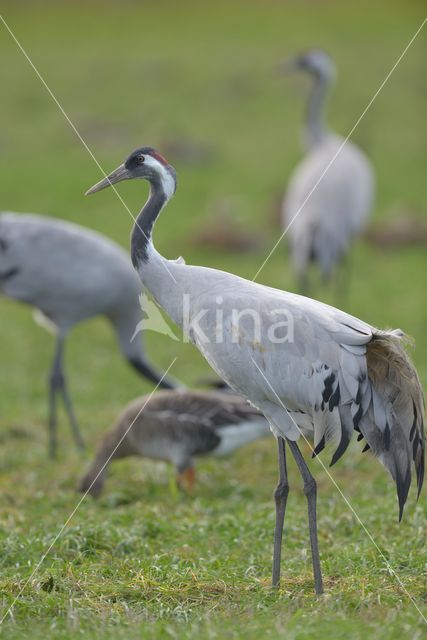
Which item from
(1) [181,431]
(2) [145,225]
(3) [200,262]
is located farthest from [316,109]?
(2) [145,225]

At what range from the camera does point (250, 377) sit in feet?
17.5

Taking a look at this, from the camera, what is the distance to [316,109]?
45.5 ft

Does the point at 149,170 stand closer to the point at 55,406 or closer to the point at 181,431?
the point at 181,431

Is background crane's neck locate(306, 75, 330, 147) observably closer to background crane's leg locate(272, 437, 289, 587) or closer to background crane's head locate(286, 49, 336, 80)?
background crane's head locate(286, 49, 336, 80)

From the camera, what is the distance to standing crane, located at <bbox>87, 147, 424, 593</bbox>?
5219mm

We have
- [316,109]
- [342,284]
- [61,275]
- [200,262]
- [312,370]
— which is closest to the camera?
[312,370]

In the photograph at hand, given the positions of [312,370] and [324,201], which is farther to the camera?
[324,201]

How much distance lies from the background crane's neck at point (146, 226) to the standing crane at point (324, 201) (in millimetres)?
6241

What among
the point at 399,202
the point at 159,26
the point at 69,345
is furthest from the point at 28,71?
the point at 69,345

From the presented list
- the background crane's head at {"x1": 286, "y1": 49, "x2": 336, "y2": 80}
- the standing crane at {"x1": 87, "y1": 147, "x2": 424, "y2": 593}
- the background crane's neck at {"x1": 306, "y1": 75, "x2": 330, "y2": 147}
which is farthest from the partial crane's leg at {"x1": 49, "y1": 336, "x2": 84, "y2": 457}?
the background crane's head at {"x1": 286, "y1": 49, "x2": 336, "y2": 80}

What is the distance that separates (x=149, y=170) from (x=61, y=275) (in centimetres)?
344

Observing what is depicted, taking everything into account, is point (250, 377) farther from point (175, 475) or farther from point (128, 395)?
point (128, 395)

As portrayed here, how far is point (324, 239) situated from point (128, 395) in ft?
11.2

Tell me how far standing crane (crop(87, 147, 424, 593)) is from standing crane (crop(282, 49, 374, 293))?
21.9 ft
